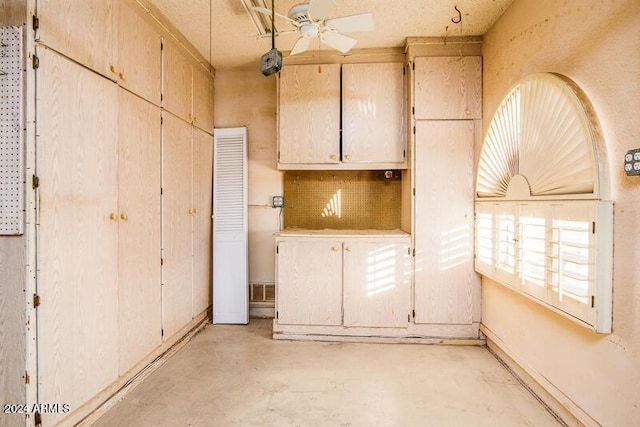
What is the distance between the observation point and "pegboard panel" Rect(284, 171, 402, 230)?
384cm

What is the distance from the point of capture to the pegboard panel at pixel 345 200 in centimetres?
384

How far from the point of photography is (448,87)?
324 centimetres

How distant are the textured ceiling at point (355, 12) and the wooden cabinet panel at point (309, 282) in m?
2.03

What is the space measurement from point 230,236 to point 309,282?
1.13m

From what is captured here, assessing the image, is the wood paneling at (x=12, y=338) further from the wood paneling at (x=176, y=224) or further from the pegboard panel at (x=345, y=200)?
the pegboard panel at (x=345, y=200)

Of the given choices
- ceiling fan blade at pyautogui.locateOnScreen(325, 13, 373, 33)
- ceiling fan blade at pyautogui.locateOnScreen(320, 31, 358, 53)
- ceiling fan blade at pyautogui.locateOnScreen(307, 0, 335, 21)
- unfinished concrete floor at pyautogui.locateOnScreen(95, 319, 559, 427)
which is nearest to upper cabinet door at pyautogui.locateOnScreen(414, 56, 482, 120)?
ceiling fan blade at pyautogui.locateOnScreen(320, 31, 358, 53)

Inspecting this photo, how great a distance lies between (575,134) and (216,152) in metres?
3.35

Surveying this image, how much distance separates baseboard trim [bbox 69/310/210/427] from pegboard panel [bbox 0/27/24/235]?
1.16m

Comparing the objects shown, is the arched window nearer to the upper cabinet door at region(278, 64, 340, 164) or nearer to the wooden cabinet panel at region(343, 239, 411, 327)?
the wooden cabinet panel at region(343, 239, 411, 327)

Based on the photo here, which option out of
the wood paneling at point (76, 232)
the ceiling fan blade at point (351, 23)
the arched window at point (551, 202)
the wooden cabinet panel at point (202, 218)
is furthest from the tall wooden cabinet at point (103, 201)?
the arched window at point (551, 202)

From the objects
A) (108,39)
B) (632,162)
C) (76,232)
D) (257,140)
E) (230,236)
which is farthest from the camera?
(257,140)

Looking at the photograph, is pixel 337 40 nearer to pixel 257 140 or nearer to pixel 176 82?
pixel 176 82

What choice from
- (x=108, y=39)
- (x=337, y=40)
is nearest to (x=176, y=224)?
(x=108, y=39)

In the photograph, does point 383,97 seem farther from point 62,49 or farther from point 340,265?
point 62,49
